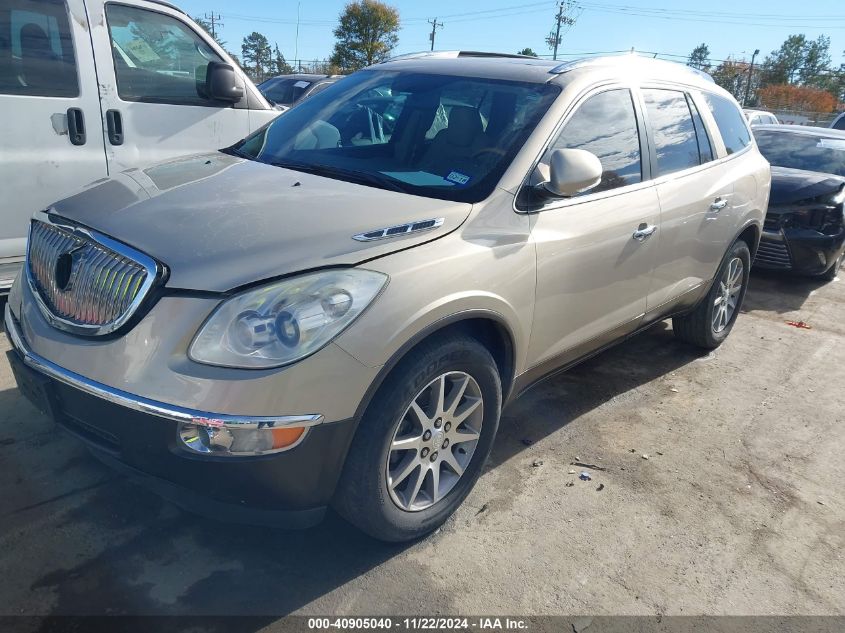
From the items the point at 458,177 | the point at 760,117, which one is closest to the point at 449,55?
the point at 458,177

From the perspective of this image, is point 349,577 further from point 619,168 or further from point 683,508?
point 619,168

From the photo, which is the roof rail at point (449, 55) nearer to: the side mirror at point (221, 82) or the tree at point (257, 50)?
the side mirror at point (221, 82)

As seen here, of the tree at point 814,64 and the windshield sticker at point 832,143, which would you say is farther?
the tree at point 814,64

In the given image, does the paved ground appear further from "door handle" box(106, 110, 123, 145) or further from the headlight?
"door handle" box(106, 110, 123, 145)

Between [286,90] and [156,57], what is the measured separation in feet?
24.3

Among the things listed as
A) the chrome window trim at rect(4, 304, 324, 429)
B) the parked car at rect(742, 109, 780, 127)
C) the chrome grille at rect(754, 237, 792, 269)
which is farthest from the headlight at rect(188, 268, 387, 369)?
the parked car at rect(742, 109, 780, 127)

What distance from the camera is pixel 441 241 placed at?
2518 millimetres

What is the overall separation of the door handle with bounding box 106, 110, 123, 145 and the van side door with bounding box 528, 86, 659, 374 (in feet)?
10.4

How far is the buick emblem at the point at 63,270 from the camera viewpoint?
2.45 m

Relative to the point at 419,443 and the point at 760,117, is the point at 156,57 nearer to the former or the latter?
the point at 419,443

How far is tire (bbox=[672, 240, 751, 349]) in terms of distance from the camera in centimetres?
474

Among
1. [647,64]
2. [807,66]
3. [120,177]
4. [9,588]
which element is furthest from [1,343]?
[807,66]

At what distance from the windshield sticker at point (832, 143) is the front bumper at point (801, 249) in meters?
1.92

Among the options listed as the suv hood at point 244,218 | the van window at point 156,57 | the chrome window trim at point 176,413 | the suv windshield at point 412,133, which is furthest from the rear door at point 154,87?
the chrome window trim at point 176,413
